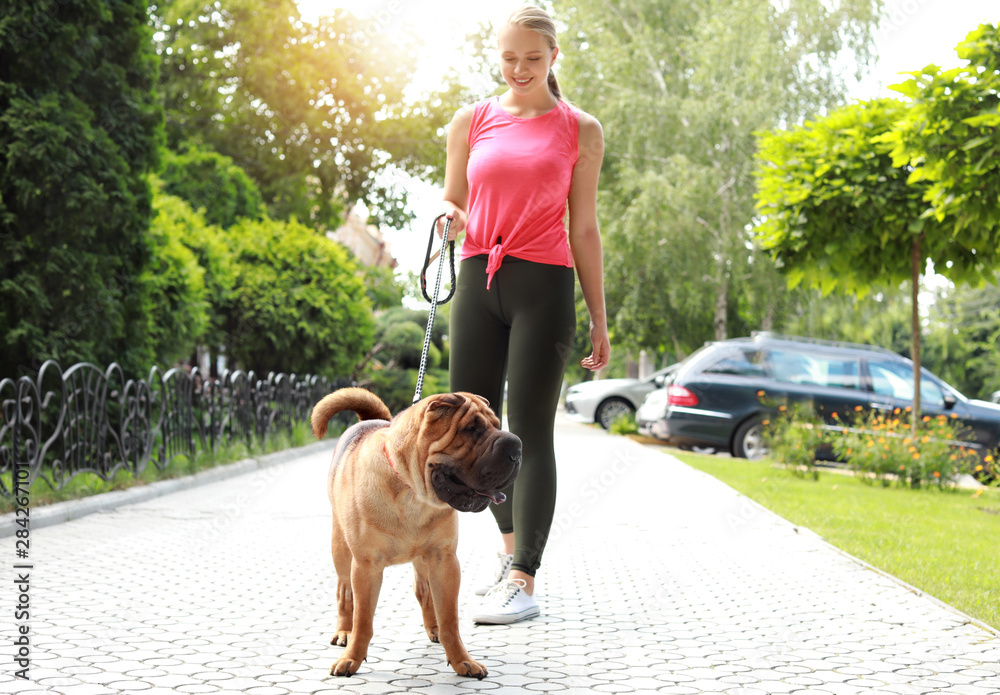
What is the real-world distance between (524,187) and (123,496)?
17.4ft

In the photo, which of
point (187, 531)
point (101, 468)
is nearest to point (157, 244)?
point (101, 468)

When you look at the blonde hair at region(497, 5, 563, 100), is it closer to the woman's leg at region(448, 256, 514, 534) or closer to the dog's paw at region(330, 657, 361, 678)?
the woman's leg at region(448, 256, 514, 534)

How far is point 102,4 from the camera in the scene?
29.3ft

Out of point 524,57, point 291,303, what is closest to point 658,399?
point 291,303

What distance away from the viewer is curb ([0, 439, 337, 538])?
617 centimetres

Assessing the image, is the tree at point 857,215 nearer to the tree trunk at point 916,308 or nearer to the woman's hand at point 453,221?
the tree trunk at point 916,308

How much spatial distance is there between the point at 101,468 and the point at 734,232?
19.3m

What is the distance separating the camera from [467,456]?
2.72 m

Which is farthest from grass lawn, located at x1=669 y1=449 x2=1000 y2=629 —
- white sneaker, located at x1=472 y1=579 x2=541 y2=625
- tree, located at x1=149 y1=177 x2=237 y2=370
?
tree, located at x1=149 y1=177 x2=237 y2=370

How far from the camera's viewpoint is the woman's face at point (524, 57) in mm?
3727

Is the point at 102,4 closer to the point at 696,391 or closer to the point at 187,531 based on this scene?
the point at 187,531

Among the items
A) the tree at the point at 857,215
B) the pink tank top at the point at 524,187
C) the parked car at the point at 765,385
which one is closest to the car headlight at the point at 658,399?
the parked car at the point at 765,385

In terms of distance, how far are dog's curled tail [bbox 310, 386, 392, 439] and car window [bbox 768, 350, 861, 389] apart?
39.8ft

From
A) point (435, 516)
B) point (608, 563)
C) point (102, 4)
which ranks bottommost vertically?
point (608, 563)
